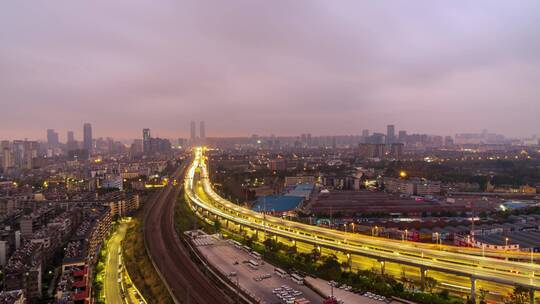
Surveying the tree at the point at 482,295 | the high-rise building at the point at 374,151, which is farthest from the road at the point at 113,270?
the high-rise building at the point at 374,151

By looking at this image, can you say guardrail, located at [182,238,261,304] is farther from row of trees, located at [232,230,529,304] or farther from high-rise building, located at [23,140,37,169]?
high-rise building, located at [23,140,37,169]

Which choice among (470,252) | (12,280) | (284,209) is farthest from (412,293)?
(284,209)

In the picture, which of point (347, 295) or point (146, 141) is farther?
point (146, 141)

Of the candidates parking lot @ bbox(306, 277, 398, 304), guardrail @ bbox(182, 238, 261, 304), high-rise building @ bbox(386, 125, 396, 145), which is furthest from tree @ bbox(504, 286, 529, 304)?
high-rise building @ bbox(386, 125, 396, 145)

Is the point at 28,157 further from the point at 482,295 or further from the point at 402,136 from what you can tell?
the point at 402,136

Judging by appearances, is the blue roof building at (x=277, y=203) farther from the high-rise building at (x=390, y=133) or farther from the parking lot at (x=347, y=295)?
the high-rise building at (x=390, y=133)

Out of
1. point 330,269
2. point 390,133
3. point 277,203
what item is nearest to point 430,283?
point 330,269

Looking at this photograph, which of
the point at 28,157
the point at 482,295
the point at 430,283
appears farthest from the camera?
the point at 28,157
